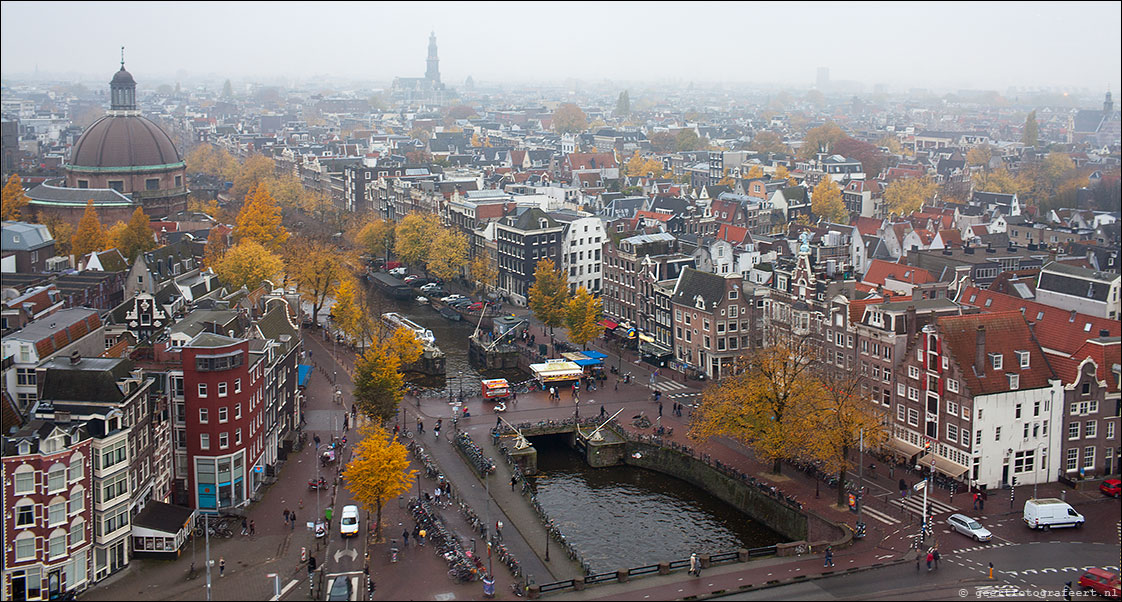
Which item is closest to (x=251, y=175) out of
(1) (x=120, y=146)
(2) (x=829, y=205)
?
(1) (x=120, y=146)

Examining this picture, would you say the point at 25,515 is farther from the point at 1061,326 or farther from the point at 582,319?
the point at 1061,326

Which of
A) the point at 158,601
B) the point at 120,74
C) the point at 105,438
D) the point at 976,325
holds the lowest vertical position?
the point at 158,601

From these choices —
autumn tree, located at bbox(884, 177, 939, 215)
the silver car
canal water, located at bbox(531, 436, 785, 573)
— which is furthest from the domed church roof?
the silver car

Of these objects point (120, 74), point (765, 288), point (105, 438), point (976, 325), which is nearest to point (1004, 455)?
point (976, 325)

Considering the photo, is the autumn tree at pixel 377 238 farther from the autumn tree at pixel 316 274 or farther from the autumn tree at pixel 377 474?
the autumn tree at pixel 377 474

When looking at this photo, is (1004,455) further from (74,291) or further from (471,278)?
(471,278)

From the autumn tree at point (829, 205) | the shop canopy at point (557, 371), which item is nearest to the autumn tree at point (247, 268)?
the shop canopy at point (557, 371)
